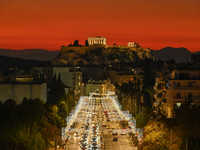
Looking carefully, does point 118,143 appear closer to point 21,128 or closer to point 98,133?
point 98,133

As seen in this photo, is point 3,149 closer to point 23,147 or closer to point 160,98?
point 23,147

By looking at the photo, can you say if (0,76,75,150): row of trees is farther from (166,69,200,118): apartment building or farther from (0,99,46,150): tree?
(166,69,200,118): apartment building

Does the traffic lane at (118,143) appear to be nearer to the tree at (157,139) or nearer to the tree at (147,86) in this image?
the tree at (157,139)

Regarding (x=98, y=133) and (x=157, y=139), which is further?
(x=98, y=133)

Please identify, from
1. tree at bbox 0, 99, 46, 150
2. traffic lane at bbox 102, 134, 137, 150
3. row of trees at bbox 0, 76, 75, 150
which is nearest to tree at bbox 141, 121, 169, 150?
traffic lane at bbox 102, 134, 137, 150

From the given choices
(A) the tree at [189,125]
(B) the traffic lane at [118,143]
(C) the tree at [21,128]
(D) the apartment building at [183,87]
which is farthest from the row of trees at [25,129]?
(D) the apartment building at [183,87]

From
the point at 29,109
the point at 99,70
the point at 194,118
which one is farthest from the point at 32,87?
the point at 99,70

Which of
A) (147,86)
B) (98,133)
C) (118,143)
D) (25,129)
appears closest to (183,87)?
(118,143)

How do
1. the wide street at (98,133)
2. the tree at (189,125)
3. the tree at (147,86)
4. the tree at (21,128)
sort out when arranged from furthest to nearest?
the tree at (147,86), the wide street at (98,133), the tree at (21,128), the tree at (189,125)
